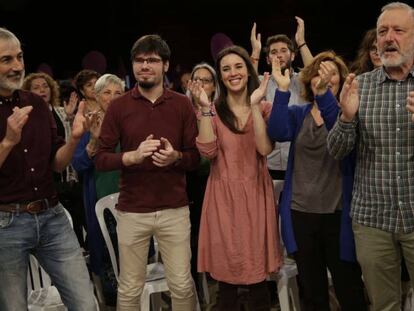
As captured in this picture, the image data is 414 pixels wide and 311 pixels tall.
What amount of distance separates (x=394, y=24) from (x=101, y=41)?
626 centimetres

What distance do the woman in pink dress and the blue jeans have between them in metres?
0.69

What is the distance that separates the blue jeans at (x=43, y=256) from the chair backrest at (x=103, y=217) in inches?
21.5

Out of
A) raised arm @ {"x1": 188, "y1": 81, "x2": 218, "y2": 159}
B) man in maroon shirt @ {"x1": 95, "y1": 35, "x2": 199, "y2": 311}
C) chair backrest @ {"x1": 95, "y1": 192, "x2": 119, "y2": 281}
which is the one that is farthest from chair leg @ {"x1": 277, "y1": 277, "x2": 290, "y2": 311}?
chair backrest @ {"x1": 95, "y1": 192, "x2": 119, "y2": 281}

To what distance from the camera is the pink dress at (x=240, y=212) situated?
9.39 feet

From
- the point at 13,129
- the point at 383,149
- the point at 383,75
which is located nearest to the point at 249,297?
the point at 383,149

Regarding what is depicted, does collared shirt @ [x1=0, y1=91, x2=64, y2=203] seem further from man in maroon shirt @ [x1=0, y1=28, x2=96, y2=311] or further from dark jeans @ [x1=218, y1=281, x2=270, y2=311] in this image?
dark jeans @ [x1=218, y1=281, x2=270, y2=311]

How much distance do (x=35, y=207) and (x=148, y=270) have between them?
99 centimetres

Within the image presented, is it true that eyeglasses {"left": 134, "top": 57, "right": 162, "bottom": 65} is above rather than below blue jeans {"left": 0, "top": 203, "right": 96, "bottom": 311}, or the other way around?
above

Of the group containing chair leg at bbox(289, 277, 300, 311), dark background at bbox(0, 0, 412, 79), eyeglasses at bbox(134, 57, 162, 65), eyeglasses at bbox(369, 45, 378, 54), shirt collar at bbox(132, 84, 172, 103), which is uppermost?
dark background at bbox(0, 0, 412, 79)

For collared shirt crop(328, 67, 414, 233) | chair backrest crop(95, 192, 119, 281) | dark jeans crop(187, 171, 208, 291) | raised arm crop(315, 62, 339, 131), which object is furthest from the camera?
dark jeans crop(187, 171, 208, 291)

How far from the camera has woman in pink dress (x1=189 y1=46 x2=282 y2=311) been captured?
112 inches

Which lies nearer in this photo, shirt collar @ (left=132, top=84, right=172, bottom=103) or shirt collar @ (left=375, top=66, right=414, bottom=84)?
shirt collar @ (left=375, top=66, right=414, bottom=84)

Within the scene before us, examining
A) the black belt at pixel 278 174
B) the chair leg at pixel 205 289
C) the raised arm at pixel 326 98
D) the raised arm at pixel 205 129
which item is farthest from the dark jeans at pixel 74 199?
the raised arm at pixel 326 98

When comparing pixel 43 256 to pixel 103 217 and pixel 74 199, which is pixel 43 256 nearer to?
pixel 103 217
